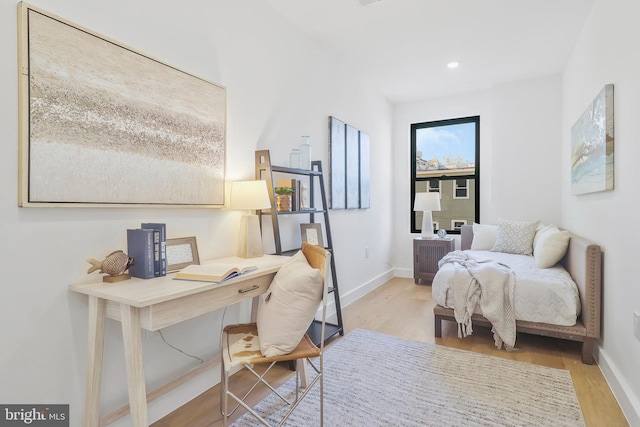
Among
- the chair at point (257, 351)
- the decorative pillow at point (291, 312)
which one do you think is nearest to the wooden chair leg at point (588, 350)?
the chair at point (257, 351)

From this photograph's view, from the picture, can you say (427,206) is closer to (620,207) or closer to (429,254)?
(429,254)

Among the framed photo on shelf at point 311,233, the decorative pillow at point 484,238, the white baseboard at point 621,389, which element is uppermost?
the framed photo on shelf at point 311,233

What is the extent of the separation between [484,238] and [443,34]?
2.31 meters

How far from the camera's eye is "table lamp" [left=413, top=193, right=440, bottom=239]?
4.56 m

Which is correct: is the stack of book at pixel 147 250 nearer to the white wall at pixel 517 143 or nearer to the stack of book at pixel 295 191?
the stack of book at pixel 295 191

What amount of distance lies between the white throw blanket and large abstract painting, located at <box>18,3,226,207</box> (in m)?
1.95

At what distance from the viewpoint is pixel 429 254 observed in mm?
4496

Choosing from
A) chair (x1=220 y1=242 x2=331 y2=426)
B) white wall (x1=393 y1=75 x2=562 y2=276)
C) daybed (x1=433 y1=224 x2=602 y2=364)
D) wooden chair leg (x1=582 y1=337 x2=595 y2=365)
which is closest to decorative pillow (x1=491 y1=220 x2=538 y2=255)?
white wall (x1=393 y1=75 x2=562 y2=276)

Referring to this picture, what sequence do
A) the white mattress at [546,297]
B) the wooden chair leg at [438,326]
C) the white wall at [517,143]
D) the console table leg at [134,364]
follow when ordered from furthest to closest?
1. the white wall at [517,143]
2. the wooden chair leg at [438,326]
3. the white mattress at [546,297]
4. the console table leg at [134,364]

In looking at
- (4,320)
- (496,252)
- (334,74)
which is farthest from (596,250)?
(4,320)

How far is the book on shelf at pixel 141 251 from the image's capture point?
1596 mm

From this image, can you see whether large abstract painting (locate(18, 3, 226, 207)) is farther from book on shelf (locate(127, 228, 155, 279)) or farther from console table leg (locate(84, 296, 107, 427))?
console table leg (locate(84, 296, 107, 427))

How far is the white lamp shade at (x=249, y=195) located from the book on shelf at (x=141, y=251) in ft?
2.09

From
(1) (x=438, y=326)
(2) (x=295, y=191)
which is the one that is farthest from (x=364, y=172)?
(1) (x=438, y=326)
